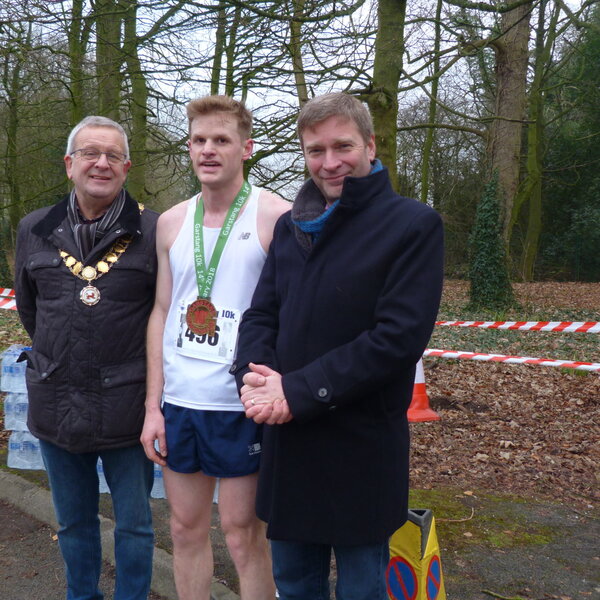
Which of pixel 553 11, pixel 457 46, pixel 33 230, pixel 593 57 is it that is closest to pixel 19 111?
pixel 457 46

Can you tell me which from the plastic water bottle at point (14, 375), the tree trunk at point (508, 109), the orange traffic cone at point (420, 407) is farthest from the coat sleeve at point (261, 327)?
the tree trunk at point (508, 109)

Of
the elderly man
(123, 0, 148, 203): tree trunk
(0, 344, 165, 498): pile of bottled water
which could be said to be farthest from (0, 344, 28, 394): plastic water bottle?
(123, 0, 148, 203): tree trunk

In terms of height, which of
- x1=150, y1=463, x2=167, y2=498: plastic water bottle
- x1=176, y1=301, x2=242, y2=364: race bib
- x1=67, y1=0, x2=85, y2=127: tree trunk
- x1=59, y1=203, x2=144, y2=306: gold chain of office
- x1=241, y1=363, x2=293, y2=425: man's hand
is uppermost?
x1=67, y1=0, x2=85, y2=127: tree trunk

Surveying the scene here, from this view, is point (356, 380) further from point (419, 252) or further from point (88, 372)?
point (88, 372)

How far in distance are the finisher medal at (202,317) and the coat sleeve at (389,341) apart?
58cm

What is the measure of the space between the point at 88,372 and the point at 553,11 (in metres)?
20.0

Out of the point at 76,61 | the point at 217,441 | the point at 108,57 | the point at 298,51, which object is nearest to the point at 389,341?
the point at 217,441

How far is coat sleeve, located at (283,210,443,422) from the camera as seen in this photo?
6.81ft

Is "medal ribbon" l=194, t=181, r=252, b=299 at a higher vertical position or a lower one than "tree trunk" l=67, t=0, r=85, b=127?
lower

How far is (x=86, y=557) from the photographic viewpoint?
3.04m

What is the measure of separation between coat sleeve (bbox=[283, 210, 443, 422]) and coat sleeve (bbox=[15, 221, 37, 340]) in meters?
1.48

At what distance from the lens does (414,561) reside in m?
2.66

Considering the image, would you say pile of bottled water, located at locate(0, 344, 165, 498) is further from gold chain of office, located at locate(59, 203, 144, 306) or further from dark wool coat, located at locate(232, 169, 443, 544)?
dark wool coat, located at locate(232, 169, 443, 544)

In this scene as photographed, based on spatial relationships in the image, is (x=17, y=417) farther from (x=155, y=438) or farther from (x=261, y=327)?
(x=261, y=327)
